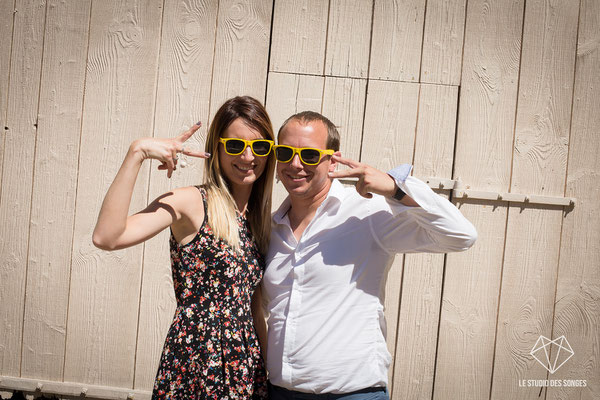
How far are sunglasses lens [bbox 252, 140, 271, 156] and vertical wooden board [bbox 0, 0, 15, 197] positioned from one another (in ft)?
6.25

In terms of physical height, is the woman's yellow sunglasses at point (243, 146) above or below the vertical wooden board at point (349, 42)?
below

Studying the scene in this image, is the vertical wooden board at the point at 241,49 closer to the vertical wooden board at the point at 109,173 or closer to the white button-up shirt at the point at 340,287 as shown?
the vertical wooden board at the point at 109,173

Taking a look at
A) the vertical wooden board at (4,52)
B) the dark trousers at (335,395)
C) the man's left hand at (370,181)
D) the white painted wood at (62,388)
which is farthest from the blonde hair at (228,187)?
the vertical wooden board at (4,52)

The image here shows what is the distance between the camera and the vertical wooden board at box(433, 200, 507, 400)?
2.84 m

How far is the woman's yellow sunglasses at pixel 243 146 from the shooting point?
6.10 ft

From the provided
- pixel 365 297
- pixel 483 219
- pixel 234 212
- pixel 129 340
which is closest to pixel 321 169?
pixel 234 212

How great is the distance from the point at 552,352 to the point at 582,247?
2.09 feet

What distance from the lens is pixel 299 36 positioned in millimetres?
2842

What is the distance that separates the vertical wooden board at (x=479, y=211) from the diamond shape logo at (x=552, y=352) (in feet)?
0.87

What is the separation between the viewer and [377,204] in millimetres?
1878

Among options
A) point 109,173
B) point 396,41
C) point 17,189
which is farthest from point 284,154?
point 17,189

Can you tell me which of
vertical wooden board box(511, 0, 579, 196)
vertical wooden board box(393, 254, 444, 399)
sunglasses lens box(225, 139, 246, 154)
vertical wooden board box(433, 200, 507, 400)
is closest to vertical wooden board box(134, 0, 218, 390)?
sunglasses lens box(225, 139, 246, 154)

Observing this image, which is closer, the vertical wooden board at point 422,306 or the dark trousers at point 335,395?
the dark trousers at point 335,395

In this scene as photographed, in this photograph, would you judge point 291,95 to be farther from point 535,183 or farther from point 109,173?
point 535,183
